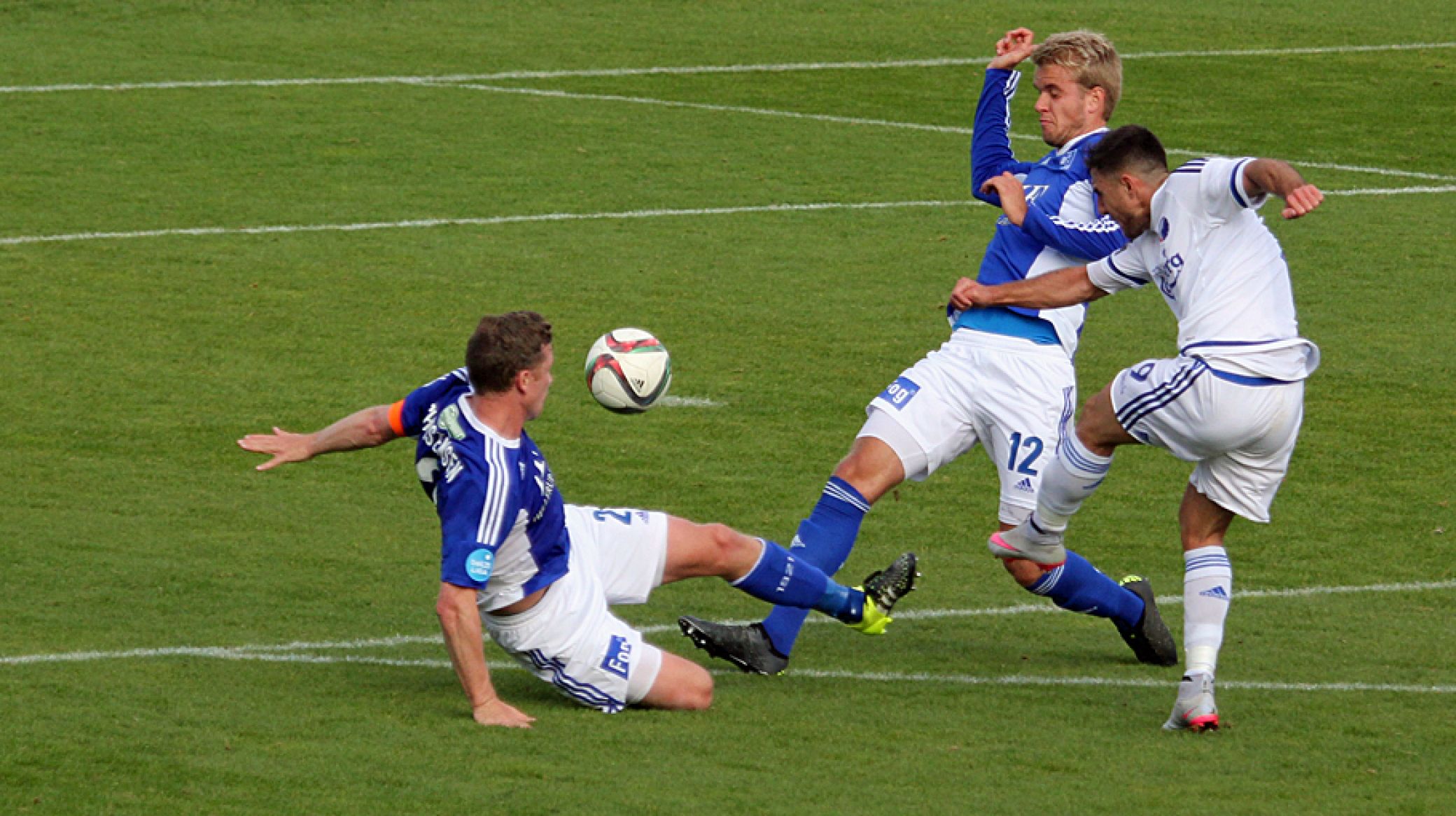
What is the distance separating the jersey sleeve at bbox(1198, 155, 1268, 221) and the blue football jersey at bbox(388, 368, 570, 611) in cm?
210

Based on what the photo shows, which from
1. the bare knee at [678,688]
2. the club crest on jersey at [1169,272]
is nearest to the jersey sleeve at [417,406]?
the bare knee at [678,688]

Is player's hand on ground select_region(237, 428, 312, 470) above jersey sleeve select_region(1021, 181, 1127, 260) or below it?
below

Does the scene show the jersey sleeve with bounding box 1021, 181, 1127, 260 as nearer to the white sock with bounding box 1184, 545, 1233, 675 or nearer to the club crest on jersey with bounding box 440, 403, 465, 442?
the white sock with bounding box 1184, 545, 1233, 675

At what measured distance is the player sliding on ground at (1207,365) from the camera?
6.41 metres

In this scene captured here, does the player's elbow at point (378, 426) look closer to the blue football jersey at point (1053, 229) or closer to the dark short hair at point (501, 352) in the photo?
the dark short hair at point (501, 352)

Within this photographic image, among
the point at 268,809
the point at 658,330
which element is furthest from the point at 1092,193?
the point at 658,330

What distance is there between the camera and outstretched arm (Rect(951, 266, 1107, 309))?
700 cm

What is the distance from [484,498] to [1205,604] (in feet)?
7.02

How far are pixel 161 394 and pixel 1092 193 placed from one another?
555cm

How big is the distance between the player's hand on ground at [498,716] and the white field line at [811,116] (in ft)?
41.4

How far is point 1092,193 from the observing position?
24.7 ft

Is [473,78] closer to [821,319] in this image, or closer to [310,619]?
[821,319]

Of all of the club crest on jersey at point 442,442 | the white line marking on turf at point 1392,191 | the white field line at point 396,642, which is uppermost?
the club crest on jersey at point 442,442

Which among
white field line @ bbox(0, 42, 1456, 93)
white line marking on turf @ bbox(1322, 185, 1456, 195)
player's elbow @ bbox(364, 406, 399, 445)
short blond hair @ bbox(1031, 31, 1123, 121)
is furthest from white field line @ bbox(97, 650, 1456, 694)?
white field line @ bbox(0, 42, 1456, 93)
